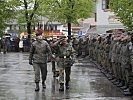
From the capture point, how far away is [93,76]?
20.4m

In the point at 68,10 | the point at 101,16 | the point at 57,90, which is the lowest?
the point at 57,90

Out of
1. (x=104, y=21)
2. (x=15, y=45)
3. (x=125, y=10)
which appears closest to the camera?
(x=125, y=10)

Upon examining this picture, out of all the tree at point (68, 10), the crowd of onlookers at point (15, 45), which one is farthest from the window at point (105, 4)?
the crowd of onlookers at point (15, 45)

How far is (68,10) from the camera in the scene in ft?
150

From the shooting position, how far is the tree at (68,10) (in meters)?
45.6

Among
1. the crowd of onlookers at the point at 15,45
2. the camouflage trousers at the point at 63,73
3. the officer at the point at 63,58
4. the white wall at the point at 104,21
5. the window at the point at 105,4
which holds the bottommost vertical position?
the crowd of onlookers at the point at 15,45

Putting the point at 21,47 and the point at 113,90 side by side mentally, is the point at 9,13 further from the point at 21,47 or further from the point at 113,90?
the point at 113,90

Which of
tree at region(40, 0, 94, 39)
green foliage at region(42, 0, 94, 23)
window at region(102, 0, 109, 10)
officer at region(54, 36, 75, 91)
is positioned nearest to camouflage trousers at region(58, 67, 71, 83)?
officer at region(54, 36, 75, 91)

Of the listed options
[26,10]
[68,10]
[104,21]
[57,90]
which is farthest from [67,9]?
[57,90]

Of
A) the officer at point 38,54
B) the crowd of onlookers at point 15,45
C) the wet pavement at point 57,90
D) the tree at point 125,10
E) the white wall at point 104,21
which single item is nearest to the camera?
the wet pavement at point 57,90

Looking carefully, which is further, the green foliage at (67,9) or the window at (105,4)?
the window at (105,4)

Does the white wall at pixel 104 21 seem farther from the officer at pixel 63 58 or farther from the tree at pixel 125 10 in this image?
the officer at pixel 63 58

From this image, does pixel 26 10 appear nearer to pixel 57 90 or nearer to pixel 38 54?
pixel 38 54

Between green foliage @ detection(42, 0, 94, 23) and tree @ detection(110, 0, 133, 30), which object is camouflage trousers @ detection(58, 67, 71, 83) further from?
green foliage @ detection(42, 0, 94, 23)
